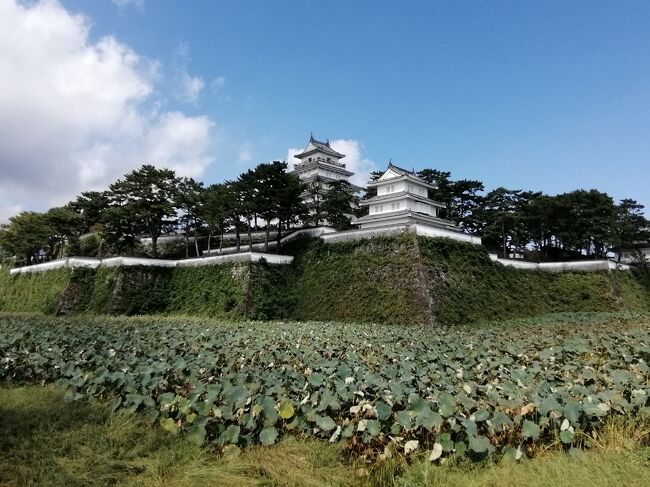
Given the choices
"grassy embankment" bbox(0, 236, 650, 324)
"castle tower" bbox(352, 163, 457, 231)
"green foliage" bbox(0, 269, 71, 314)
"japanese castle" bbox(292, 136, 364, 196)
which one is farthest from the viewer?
"japanese castle" bbox(292, 136, 364, 196)

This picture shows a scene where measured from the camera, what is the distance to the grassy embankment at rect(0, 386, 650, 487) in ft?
12.6

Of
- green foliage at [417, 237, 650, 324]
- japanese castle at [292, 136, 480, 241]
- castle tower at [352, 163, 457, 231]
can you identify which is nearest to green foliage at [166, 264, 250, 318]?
japanese castle at [292, 136, 480, 241]

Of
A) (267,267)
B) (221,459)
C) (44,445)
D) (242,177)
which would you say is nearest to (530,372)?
(221,459)

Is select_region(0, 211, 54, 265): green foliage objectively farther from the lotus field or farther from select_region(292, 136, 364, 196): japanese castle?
the lotus field

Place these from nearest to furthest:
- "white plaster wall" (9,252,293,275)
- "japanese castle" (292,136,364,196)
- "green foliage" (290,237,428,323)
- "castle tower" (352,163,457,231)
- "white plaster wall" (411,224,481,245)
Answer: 1. "green foliage" (290,237,428,323)
2. "white plaster wall" (411,224,481,245)
3. "white plaster wall" (9,252,293,275)
4. "castle tower" (352,163,457,231)
5. "japanese castle" (292,136,364,196)

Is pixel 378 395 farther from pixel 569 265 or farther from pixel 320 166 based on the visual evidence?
pixel 320 166

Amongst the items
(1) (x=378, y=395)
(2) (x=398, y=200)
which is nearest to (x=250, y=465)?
(1) (x=378, y=395)

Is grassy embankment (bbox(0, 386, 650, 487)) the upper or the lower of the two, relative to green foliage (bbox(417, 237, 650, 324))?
lower

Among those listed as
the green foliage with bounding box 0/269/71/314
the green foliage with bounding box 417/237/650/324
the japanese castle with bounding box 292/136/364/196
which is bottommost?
the green foliage with bounding box 417/237/650/324

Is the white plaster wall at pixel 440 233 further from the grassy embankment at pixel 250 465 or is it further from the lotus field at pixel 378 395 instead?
the grassy embankment at pixel 250 465

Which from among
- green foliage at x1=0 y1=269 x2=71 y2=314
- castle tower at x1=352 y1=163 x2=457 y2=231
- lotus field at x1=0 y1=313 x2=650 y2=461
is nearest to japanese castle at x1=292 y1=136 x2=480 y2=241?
castle tower at x1=352 y1=163 x2=457 y2=231

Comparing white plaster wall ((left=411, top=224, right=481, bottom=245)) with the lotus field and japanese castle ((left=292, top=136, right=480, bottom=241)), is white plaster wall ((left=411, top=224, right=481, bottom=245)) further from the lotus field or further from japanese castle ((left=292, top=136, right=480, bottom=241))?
the lotus field

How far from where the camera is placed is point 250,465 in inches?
174

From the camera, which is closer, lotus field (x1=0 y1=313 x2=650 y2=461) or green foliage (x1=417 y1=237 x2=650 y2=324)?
lotus field (x1=0 y1=313 x2=650 y2=461)
